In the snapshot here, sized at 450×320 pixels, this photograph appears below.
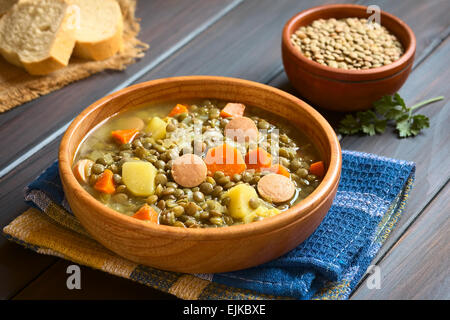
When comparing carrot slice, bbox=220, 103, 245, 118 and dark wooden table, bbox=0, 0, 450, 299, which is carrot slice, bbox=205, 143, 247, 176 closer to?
carrot slice, bbox=220, 103, 245, 118

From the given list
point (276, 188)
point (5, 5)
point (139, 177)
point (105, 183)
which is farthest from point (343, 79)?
point (5, 5)

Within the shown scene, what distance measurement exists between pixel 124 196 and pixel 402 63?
1.39 meters

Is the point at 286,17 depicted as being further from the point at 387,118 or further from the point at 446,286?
the point at 446,286

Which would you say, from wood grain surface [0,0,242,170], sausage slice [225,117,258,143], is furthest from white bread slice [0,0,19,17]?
sausage slice [225,117,258,143]

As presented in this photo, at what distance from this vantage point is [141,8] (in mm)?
3432

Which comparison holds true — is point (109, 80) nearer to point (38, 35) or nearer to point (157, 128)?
point (38, 35)

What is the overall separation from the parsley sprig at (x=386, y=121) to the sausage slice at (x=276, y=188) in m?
0.67

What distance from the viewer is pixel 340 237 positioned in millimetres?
1926

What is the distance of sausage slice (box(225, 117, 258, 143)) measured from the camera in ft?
7.03

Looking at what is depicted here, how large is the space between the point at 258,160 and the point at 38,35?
5.34 ft

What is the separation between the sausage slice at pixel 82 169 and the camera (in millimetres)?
1967

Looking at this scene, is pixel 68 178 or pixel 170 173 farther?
pixel 170 173

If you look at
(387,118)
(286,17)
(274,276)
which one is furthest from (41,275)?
(286,17)

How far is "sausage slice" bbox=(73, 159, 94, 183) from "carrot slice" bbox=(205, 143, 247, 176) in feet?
1.40
